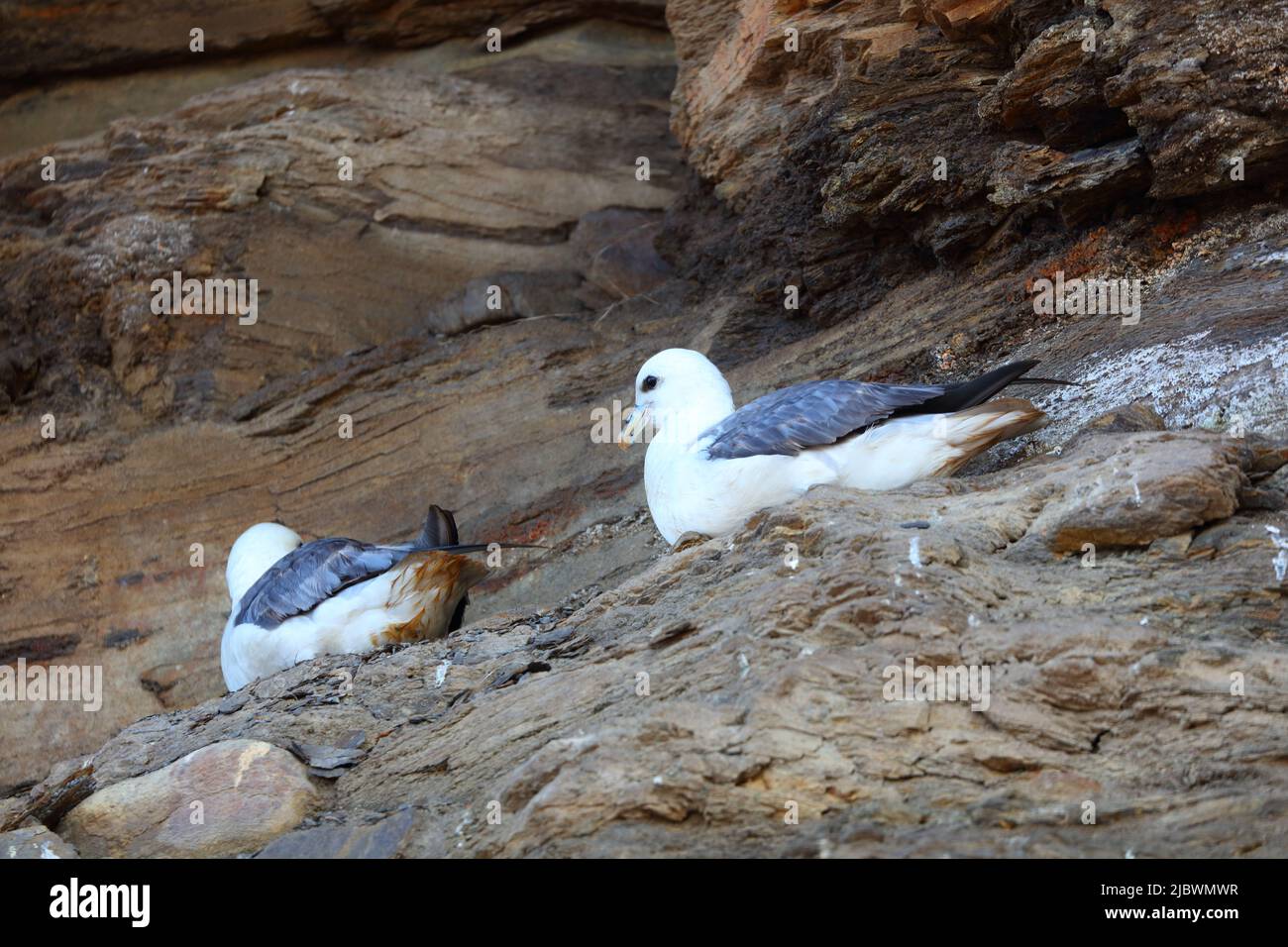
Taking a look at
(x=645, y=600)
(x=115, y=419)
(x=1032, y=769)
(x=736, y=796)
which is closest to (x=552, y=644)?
(x=645, y=600)

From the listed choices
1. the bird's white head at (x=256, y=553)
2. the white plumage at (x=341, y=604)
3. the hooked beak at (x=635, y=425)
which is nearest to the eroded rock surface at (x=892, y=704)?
the hooked beak at (x=635, y=425)

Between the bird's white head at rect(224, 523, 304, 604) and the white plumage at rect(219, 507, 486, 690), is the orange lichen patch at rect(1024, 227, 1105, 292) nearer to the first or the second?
the white plumage at rect(219, 507, 486, 690)

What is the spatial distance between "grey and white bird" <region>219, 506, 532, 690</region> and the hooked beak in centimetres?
72

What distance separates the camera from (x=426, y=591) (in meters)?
6.69

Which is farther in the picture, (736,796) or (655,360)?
(655,360)

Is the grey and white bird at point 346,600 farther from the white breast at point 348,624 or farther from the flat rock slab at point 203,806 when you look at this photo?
the flat rock slab at point 203,806

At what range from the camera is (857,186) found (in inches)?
301

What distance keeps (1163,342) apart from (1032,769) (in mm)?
2633

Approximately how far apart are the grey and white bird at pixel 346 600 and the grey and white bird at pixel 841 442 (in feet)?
3.98

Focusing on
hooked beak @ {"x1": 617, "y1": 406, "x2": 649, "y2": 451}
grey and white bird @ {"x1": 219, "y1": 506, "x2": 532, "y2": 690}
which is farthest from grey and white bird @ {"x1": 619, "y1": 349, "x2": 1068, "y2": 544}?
grey and white bird @ {"x1": 219, "y1": 506, "x2": 532, "y2": 690}

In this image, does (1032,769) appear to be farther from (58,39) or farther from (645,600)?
(58,39)

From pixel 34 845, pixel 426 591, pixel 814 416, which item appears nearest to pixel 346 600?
pixel 426 591

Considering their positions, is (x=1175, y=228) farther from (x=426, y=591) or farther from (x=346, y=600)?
(x=346, y=600)

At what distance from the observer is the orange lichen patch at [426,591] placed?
658 cm
